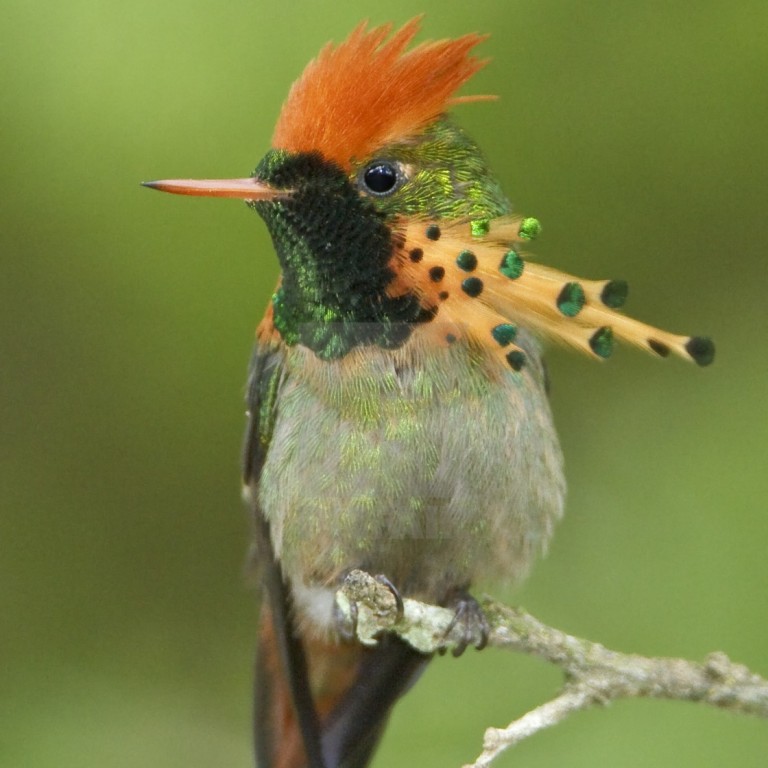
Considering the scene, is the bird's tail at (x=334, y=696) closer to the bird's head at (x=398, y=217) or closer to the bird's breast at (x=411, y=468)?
the bird's breast at (x=411, y=468)

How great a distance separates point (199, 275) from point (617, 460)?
1.98 ft

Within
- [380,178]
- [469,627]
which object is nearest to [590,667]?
[469,627]

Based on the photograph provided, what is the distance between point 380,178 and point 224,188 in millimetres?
160

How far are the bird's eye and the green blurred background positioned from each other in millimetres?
174

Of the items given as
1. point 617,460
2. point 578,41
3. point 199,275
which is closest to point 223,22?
point 199,275

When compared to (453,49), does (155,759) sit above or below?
below

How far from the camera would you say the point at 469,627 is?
1.46 metres

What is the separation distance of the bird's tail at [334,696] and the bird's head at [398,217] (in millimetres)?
515

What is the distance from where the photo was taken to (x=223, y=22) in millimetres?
1462

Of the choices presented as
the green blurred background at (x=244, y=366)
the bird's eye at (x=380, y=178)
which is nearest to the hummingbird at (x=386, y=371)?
the bird's eye at (x=380, y=178)

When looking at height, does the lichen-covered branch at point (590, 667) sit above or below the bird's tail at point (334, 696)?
above

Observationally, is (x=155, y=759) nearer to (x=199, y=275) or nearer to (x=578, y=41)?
(x=199, y=275)

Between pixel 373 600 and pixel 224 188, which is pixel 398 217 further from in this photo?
pixel 373 600

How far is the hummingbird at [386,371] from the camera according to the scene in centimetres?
120
